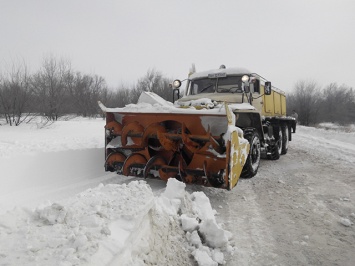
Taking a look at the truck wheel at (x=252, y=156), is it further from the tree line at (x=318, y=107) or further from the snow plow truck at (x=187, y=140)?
the tree line at (x=318, y=107)

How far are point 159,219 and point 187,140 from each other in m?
1.96

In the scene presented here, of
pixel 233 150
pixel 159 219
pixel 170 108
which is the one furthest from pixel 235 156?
pixel 159 219

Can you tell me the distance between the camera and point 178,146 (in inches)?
194

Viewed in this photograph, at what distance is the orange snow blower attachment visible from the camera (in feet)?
15.0

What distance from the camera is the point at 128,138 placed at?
547 cm

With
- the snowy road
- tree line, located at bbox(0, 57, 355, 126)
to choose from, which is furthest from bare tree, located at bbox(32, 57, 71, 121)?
the snowy road

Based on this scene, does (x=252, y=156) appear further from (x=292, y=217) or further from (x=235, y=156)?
(x=292, y=217)

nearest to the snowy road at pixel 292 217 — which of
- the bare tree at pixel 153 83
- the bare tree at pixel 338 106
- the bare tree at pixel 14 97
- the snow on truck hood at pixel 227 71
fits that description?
the snow on truck hood at pixel 227 71

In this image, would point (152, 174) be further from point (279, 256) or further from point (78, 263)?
point (78, 263)

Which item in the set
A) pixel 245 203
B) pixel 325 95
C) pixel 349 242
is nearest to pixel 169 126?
pixel 245 203

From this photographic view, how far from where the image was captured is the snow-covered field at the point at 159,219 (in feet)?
6.93

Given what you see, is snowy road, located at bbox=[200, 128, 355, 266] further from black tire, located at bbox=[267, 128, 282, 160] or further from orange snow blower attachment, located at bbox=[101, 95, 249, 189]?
black tire, located at bbox=[267, 128, 282, 160]

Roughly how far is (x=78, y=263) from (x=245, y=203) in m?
3.27

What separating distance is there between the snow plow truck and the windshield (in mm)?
208
